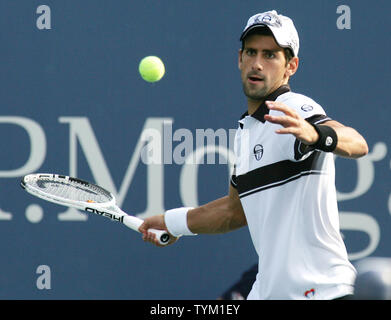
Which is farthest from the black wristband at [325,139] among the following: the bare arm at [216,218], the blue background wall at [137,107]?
the blue background wall at [137,107]

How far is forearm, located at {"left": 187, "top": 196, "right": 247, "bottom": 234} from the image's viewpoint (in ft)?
14.6

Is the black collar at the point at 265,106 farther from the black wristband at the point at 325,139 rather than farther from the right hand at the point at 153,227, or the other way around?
the right hand at the point at 153,227

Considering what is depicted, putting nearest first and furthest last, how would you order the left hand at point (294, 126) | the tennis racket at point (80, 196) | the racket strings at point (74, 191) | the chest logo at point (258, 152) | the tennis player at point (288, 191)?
the left hand at point (294, 126)
the tennis player at point (288, 191)
the chest logo at point (258, 152)
the tennis racket at point (80, 196)
the racket strings at point (74, 191)

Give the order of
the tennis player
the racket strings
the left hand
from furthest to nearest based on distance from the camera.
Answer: the racket strings < the tennis player < the left hand

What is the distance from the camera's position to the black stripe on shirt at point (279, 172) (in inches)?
148

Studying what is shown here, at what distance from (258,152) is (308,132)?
545mm

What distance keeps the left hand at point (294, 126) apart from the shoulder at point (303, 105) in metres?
0.35

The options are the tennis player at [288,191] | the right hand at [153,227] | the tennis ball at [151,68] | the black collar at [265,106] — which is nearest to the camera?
the tennis player at [288,191]

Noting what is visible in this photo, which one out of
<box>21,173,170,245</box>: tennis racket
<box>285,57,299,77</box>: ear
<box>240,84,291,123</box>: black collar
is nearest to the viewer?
<box>240,84,291,123</box>: black collar

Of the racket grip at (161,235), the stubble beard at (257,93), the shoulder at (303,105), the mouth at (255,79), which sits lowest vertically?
the racket grip at (161,235)

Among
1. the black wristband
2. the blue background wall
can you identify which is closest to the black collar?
the black wristband

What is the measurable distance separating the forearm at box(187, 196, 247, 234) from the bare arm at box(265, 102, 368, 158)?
940 millimetres

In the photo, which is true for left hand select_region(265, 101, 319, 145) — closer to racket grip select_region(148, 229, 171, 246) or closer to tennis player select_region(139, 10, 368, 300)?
tennis player select_region(139, 10, 368, 300)

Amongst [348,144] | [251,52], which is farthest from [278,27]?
[348,144]
